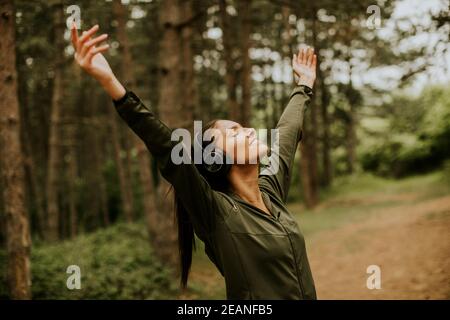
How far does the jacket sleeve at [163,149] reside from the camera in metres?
2.30

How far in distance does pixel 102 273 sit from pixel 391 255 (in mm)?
6746

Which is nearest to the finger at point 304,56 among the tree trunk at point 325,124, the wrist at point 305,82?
the wrist at point 305,82

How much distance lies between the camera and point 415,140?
27.6 meters

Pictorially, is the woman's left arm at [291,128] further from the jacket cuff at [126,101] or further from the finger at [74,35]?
the finger at [74,35]

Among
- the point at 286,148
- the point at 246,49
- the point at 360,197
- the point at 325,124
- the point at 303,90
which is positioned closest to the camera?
the point at 286,148

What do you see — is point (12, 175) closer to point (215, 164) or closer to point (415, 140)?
point (215, 164)

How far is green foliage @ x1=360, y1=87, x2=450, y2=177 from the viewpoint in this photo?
24969 mm

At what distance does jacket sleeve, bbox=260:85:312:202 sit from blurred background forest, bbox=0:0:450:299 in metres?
4.13

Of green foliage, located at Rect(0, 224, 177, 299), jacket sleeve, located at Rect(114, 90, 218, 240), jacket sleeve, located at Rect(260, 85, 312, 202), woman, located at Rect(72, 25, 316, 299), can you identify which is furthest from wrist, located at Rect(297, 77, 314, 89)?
green foliage, located at Rect(0, 224, 177, 299)

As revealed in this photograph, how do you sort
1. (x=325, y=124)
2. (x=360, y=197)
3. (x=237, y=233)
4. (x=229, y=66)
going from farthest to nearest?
(x=325, y=124), (x=360, y=197), (x=229, y=66), (x=237, y=233)

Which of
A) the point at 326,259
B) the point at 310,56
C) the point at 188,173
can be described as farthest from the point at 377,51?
the point at 188,173

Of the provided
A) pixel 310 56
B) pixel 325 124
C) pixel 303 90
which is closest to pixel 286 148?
pixel 303 90

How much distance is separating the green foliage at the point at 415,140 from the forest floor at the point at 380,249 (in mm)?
5075

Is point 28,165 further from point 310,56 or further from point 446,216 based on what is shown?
point 310,56
